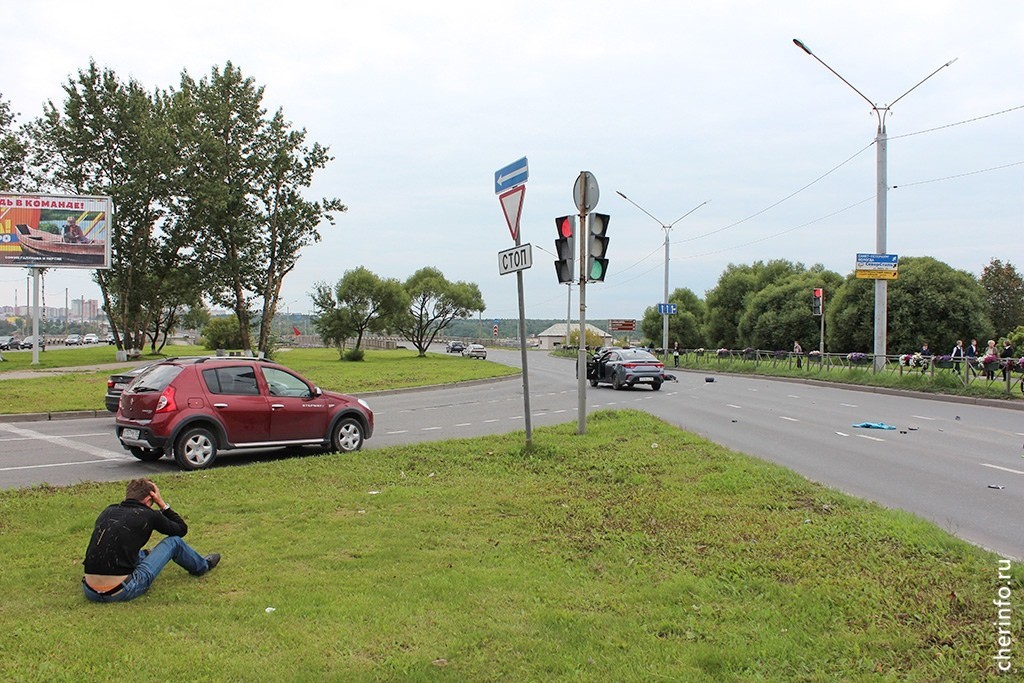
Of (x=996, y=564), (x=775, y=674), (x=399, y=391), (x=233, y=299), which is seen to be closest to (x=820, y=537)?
(x=996, y=564)

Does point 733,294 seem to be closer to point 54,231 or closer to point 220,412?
point 54,231

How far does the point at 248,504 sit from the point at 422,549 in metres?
2.48

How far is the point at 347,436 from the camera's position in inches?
470

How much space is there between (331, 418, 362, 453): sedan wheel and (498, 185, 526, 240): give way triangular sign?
13.1 feet

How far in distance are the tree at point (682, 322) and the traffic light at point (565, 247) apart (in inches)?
2979

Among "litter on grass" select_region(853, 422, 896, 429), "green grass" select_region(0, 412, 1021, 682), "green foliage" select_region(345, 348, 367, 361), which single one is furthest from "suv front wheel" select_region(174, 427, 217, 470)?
"green foliage" select_region(345, 348, 367, 361)

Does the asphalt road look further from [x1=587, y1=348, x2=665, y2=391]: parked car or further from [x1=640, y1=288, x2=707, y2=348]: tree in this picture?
[x1=640, y1=288, x2=707, y2=348]: tree

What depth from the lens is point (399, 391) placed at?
27.6 m

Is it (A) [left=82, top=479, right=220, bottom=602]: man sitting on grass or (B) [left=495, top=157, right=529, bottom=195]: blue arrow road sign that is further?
(B) [left=495, top=157, right=529, bottom=195]: blue arrow road sign

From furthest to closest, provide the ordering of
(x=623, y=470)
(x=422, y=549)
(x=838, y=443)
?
(x=838, y=443)
(x=623, y=470)
(x=422, y=549)

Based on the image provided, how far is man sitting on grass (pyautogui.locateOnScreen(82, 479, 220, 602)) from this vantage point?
15.6ft

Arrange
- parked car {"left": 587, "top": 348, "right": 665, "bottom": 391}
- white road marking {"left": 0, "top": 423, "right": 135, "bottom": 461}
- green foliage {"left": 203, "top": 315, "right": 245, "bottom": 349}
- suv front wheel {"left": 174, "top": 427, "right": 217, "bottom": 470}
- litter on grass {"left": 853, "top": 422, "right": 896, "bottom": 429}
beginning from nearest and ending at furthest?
suv front wheel {"left": 174, "top": 427, "right": 217, "bottom": 470}, white road marking {"left": 0, "top": 423, "right": 135, "bottom": 461}, litter on grass {"left": 853, "top": 422, "right": 896, "bottom": 429}, parked car {"left": 587, "top": 348, "right": 665, "bottom": 391}, green foliage {"left": 203, "top": 315, "right": 245, "bottom": 349}

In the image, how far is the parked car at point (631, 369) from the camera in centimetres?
2828

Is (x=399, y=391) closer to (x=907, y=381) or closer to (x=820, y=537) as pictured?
(x=907, y=381)
